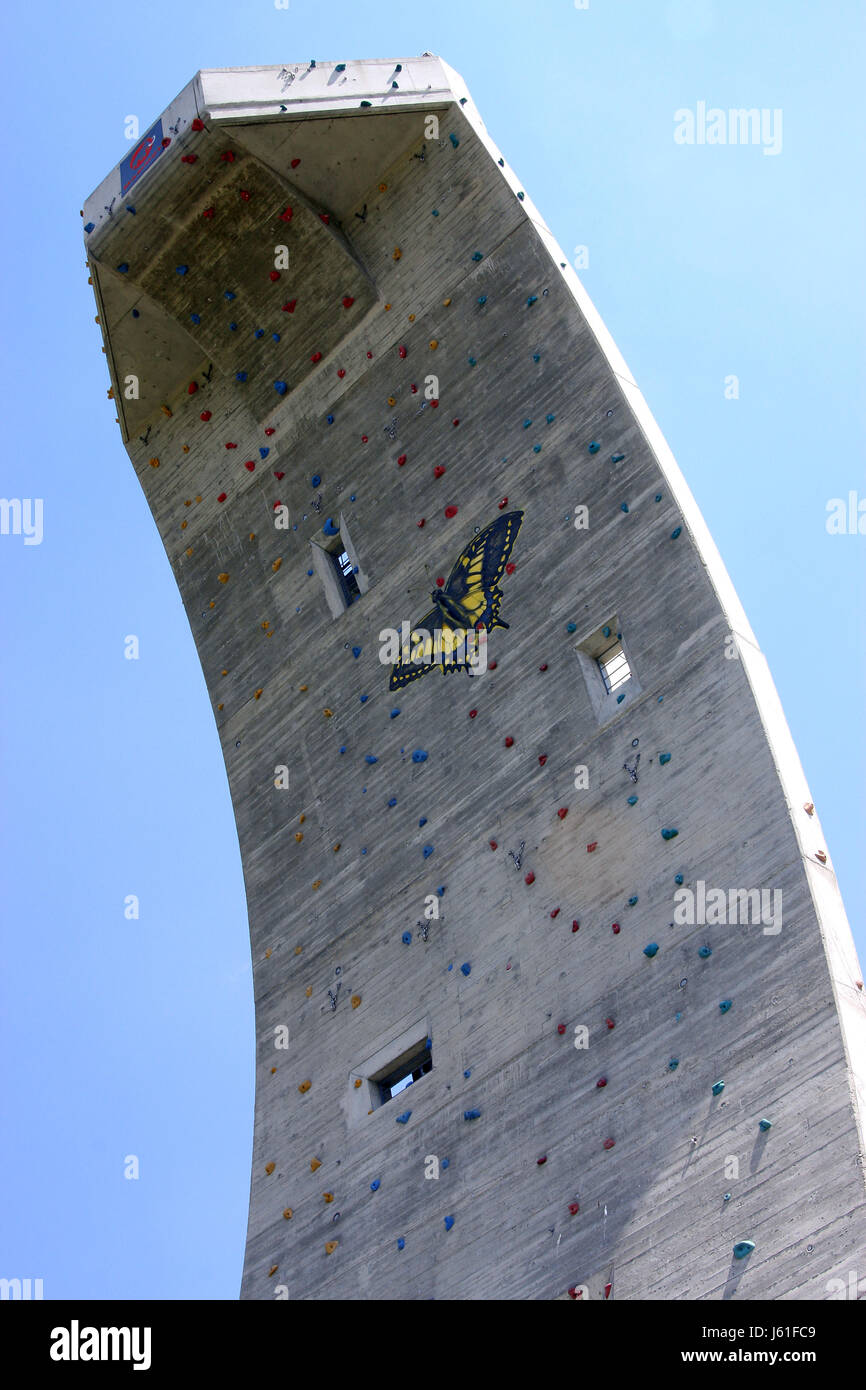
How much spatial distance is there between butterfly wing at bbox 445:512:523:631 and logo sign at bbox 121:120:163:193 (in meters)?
6.77

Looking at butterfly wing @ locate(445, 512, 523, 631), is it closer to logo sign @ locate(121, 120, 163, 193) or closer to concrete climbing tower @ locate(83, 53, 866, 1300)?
concrete climbing tower @ locate(83, 53, 866, 1300)

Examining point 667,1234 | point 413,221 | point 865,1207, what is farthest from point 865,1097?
point 413,221

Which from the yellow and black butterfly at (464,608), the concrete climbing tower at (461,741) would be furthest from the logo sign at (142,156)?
the yellow and black butterfly at (464,608)

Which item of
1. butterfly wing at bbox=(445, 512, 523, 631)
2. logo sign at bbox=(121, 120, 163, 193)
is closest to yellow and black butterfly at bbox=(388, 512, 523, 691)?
butterfly wing at bbox=(445, 512, 523, 631)

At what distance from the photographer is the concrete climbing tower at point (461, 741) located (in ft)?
61.0

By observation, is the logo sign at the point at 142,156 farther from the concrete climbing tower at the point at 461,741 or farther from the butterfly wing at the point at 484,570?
the butterfly wing at the point at 484,570

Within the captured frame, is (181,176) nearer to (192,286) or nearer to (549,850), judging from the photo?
(192,286)

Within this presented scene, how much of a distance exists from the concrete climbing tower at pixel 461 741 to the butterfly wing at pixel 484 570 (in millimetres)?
51

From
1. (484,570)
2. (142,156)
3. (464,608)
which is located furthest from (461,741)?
(142,156)

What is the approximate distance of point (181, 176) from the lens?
26.1m

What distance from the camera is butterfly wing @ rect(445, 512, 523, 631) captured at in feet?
77.9

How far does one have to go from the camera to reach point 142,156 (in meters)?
26.4
